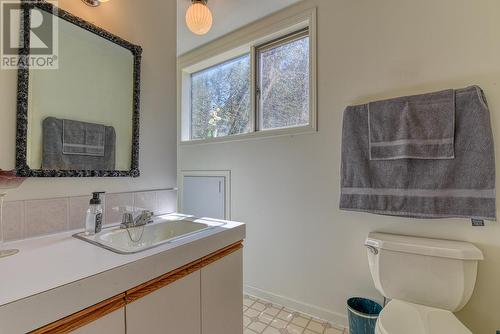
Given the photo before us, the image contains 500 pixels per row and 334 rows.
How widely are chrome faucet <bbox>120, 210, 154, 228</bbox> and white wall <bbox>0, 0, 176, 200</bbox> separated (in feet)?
0.64

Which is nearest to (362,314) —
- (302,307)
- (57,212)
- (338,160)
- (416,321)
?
(416,321)

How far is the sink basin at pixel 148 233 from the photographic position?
3.22ft

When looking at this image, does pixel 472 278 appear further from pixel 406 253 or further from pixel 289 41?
pixel 289 41

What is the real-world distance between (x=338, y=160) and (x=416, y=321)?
95 centimetres

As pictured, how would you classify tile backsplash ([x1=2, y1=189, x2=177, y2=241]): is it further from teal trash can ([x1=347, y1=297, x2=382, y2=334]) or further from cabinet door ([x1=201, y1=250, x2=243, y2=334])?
teal trash can ([x1=347, y1=297, x2=382, y2=334])

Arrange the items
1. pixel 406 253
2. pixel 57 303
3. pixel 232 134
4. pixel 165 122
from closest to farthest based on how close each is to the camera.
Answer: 1. pixel 57 303
2. pixel 406 253
3. pixel 165 122
4. pixel 232 134

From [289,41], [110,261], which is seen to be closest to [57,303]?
[110,261]

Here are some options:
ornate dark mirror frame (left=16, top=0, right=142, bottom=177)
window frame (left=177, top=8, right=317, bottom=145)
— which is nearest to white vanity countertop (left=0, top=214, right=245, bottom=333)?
ornate dark mirror frame (left=16, top=0, right=142, bottom=177)

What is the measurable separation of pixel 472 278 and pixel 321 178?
918mm

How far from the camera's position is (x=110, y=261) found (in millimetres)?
750

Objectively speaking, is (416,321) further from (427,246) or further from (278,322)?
(278,322)

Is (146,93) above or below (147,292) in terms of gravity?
above

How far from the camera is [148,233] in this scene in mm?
1256

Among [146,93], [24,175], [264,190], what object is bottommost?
[264,190]
